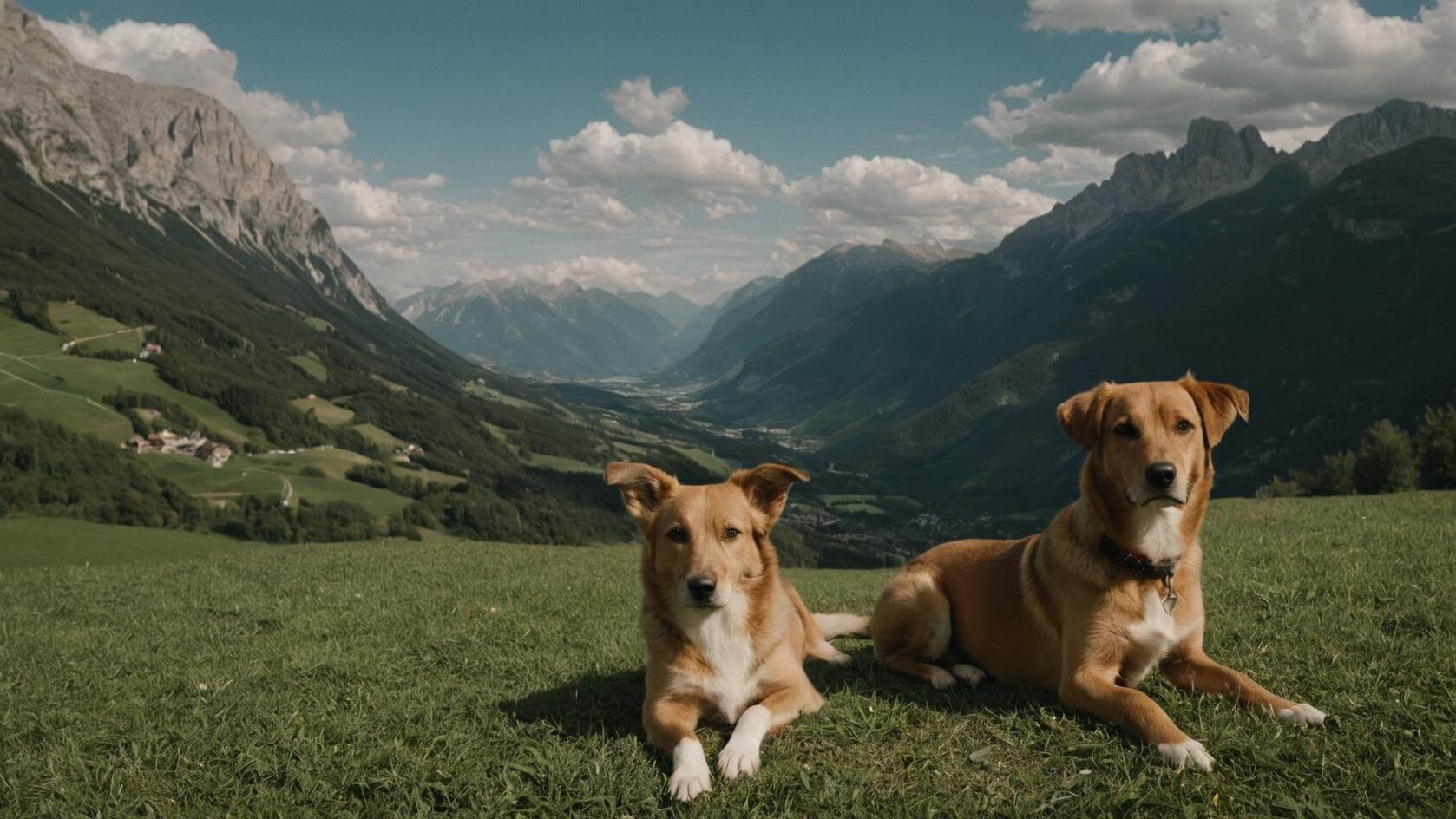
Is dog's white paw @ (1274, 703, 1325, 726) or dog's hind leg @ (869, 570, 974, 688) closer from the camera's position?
dog's white paw @ (1274, 703, 1325, 726)

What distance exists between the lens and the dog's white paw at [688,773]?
5.52 m

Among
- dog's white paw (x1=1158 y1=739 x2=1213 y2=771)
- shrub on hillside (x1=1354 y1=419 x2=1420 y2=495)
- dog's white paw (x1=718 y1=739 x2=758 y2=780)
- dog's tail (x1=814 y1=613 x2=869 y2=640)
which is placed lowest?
shrub on hillside (x1=1354 y1=419 x2=1420 y2=495)

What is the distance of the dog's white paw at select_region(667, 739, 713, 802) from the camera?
18.1 feet

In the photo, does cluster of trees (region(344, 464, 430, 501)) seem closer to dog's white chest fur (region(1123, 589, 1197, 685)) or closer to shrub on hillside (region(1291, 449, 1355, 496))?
shrub on hillside (region(1291, 449, 1355, 496))

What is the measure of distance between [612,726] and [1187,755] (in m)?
4.75

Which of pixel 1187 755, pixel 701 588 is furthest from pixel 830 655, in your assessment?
pixel 1187 755

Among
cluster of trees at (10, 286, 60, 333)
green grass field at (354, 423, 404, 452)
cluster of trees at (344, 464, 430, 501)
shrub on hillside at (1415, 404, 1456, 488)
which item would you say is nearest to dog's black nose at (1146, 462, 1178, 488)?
shrub on hillside at (1415, 404, 1456, 488)

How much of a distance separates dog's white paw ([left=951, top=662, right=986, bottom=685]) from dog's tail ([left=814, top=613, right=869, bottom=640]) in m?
2.33

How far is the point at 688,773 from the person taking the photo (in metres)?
5.65

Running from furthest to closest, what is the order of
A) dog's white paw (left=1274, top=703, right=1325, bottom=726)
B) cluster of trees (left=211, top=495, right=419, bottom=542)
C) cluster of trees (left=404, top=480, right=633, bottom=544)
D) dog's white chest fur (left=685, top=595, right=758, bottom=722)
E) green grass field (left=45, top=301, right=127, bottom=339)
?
1. green grass field (left=45, top=301, right=127, bottom=339)
2. cluster of trees (left=404, top=480, right=633, bottom=544)
3. cluster of trees (left=211, top=495, right=419, bottom=542)
4. dog's white chest fur (left=685, top=595, right=758, bottom=722)
5. dog's white paw (left=1274, top=703, right=1325, bottom=726)

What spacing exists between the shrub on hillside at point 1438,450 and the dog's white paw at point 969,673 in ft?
228

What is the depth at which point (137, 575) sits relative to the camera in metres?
19.6

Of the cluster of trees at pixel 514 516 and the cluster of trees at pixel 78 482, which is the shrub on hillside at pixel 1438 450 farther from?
the cluster of trees at pixel 78 482

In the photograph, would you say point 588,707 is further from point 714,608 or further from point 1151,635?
point 1151,635
